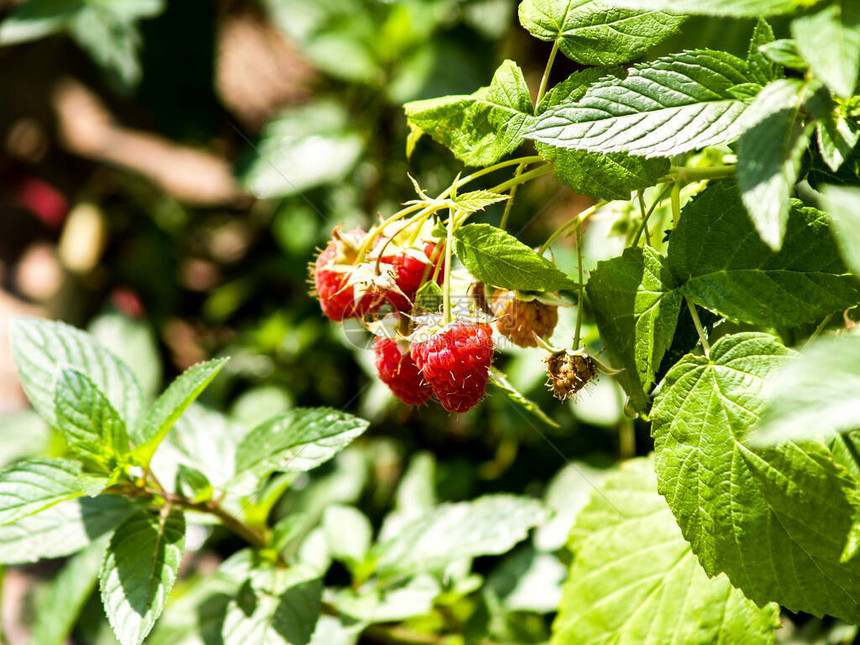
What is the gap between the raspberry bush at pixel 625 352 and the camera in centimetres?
61

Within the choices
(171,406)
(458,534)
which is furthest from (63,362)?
(458,534)

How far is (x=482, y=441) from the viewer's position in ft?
5.81

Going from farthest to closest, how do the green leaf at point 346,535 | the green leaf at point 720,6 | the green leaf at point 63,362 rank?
the green leaf at point 346,535
the green leaf at point 63,362
the green leaf at point 720,6

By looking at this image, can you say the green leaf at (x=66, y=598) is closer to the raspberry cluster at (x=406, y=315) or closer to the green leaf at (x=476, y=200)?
the raspberry cluster at (x=406, y=315)

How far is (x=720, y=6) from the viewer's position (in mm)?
539

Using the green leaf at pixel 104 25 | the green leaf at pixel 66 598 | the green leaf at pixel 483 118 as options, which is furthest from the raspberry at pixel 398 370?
the green leaf at pixel 104 25

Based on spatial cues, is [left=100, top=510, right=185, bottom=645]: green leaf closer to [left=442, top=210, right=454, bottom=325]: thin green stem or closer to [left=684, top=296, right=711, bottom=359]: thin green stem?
[left=442, top=210, right=454, bottom=325]: thin green stem

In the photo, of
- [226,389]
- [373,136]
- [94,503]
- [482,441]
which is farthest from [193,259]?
[94,503]

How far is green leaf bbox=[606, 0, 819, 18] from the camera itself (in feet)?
1.75

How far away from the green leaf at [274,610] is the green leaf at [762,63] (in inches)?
31.1

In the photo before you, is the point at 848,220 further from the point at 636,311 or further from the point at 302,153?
the point at 302,153

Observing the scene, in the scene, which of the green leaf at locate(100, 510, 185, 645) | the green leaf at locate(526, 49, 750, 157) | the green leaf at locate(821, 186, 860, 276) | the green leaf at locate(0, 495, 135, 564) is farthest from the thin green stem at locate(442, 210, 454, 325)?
the green leaf at locate(0, 495, 135, 564)

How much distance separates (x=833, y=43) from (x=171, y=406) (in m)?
0.75

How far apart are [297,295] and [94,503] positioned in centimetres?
109
